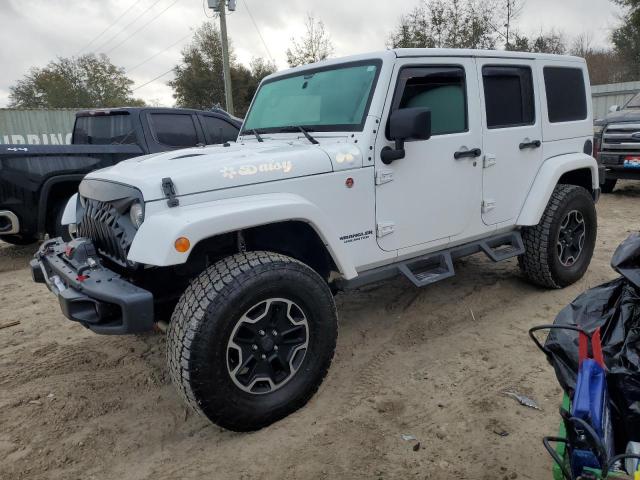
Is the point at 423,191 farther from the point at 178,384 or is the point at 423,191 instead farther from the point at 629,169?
the point at 629,169

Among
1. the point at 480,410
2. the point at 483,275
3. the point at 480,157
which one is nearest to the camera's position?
the point at 480,410

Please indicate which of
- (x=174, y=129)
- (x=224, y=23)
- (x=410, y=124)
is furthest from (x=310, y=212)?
(x=224, y=23)

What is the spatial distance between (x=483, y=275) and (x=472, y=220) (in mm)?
1430

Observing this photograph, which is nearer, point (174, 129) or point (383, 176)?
point (383, 176)

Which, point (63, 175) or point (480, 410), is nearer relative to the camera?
point (480, 410)

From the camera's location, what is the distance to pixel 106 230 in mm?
2762

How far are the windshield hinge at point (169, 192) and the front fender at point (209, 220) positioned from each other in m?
0.03

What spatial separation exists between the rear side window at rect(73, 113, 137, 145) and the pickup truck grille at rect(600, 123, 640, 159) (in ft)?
26.2

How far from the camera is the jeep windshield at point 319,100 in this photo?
3.16 m

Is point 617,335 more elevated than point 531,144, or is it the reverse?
point 531,144

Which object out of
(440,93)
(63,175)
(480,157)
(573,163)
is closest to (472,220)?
(480,157)

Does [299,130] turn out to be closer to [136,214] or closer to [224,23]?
[136,214]

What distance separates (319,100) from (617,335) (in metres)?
2.31

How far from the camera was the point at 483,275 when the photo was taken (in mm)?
4977
